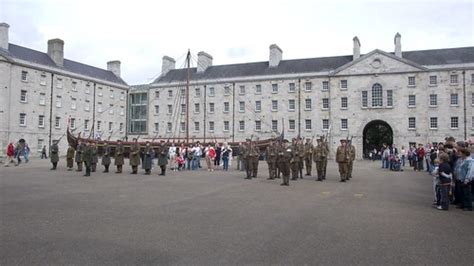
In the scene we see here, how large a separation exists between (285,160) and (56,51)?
49.7 metres

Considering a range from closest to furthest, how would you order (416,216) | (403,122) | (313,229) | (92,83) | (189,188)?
(313,229)
(416,216)
(189,188)
(403,122)
(92,83)

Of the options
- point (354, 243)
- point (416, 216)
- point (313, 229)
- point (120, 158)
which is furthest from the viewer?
point (120, 158)

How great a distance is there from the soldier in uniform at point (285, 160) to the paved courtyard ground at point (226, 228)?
2893mm

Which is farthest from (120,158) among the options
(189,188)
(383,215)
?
(383,215)

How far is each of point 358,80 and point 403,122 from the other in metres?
8.22

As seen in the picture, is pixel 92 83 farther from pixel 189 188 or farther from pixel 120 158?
pixel 189 188

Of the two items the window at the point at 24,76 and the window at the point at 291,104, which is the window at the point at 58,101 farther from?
the window at the point at 291,104

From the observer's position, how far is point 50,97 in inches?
2098

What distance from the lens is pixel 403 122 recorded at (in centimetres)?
5141

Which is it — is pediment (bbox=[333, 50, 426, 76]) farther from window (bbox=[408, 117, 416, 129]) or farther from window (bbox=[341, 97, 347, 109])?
window (bbox=[408, 117, 416, 129])

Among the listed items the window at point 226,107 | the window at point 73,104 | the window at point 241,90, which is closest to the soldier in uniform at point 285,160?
the window at point 241,90

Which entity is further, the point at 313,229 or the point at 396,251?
the point at 313,229

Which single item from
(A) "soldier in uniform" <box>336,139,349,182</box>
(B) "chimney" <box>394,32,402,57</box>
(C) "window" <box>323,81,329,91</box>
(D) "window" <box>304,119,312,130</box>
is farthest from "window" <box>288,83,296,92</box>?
(A) "soldier in uniform" <box>336,139,349,182</box>

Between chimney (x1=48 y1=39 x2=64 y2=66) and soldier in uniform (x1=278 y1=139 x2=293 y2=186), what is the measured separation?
1890 inches
